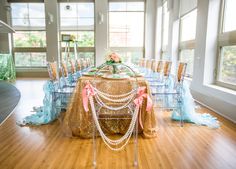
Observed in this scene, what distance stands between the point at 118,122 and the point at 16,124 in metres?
1.65

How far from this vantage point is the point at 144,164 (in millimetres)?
1921

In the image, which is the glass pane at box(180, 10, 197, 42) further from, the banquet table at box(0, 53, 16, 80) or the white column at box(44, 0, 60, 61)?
the banquet table at box(0, 53, 16, 80)

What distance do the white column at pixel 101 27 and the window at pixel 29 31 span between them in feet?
8.11

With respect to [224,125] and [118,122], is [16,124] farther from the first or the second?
[224,125]

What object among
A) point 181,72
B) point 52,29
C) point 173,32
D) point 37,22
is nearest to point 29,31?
point 37,22

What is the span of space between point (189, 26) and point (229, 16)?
153cm

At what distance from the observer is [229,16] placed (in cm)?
354

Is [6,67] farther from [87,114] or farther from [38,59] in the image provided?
[87,114]

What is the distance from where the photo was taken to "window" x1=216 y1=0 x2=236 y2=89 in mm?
3353

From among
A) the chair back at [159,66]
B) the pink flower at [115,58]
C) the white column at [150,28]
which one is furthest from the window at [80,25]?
the pink flower at [115,58]

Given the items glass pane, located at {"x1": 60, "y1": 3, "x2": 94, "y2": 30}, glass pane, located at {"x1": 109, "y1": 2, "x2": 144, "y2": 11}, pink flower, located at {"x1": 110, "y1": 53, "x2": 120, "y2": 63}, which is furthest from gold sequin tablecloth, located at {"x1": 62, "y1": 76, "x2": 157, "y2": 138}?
glass pane, located at {"x1": 60, "y1": 3, "x2": 94, "y2": 30}

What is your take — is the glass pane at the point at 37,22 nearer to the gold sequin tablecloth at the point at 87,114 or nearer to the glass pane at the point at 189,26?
the glass pane at the point at 189,26

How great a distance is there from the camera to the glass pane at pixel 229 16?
3.38m

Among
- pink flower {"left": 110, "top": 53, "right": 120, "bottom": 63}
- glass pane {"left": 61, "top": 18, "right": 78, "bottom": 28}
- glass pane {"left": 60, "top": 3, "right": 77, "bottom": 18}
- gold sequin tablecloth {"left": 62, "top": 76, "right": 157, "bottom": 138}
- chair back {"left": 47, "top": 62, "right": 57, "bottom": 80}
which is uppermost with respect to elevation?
glass pane {"left": 60, "top": 3, "right": 77, "bottom": 18}
